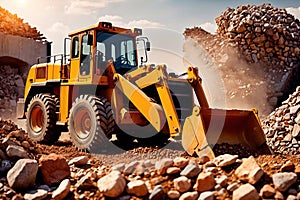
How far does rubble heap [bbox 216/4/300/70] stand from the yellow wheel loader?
19.9ft

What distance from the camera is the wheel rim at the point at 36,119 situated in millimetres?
9113

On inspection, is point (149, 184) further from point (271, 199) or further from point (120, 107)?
point (120, 107)

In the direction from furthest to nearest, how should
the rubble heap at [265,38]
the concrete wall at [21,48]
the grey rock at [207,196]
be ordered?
the concrete wall at [21,48] < the rubble heap at [265,38] < the grey rock at [207,196]

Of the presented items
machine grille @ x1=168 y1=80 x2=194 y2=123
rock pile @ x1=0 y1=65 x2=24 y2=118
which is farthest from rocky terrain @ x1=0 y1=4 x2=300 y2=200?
rock pile @ x1=0 y1=65 x2=24 y2=118

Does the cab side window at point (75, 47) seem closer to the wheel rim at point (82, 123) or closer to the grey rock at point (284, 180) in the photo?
the wheel rim at point (82, 123)

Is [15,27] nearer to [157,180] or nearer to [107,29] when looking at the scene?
[107,29]

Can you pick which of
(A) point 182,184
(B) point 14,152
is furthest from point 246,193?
(B) point 14,152

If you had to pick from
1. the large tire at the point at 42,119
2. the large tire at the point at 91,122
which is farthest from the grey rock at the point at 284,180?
the large tire at the point at 42,119

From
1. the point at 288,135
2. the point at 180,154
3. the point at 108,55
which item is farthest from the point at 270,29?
the point at 180,154

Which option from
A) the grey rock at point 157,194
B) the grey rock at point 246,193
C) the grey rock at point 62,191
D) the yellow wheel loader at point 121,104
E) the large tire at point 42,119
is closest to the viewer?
the grey rock at point 246,193

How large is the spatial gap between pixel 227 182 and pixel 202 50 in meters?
10.8

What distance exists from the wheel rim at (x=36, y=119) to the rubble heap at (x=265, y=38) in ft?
24.4

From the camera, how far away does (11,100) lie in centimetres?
1767

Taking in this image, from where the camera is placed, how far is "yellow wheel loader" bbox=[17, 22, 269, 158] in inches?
236
